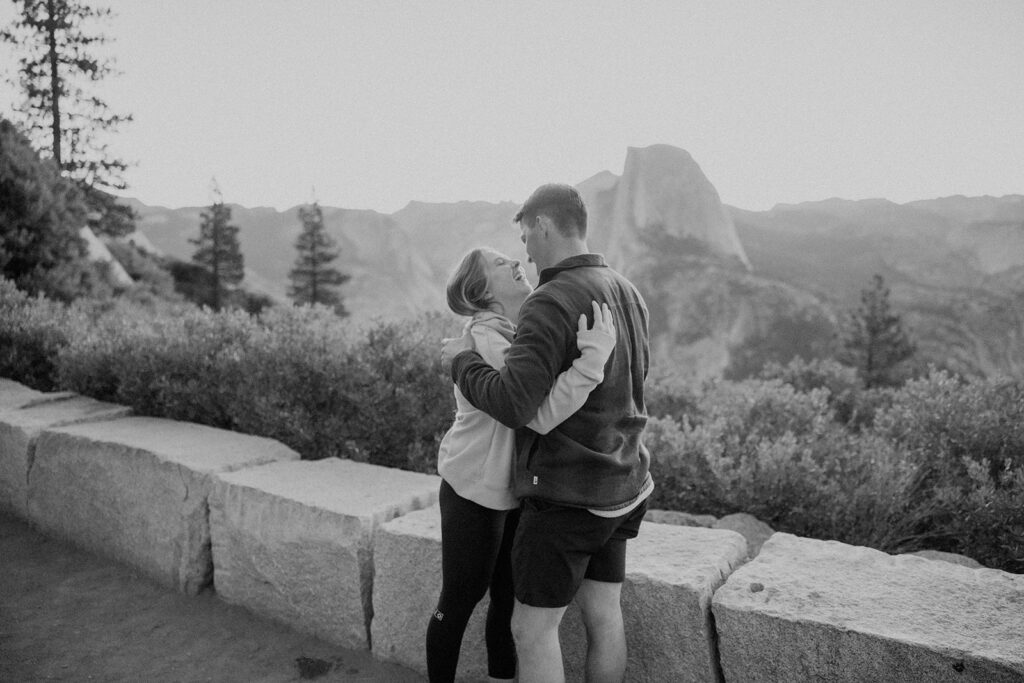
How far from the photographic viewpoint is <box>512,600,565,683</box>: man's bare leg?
204cm

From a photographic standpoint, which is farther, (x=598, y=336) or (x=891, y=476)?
(x=891, y=476)

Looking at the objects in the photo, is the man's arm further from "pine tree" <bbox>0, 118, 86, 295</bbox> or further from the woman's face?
"pine tree" <bbox>0, 118, 86, 295</bbox>

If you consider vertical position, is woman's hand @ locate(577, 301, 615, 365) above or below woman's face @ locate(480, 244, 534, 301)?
below

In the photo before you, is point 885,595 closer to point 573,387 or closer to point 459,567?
point 573,387

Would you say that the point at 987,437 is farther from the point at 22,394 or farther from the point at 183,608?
the point at 22,394

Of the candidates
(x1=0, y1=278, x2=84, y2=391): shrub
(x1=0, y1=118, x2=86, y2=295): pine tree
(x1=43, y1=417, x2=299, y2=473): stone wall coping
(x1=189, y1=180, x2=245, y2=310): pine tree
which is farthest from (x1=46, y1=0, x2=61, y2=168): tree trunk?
(x1=43, y1=417, x2=299, y2=473): stone wall coping

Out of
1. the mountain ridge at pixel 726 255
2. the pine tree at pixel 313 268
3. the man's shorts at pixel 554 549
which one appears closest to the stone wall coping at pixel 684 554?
the man's shorts at pixel 554 549

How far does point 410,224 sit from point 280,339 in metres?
73.7

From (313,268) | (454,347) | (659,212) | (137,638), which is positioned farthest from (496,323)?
(659,212)

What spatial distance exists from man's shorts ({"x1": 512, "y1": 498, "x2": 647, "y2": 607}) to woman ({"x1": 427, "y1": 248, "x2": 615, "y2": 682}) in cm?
21

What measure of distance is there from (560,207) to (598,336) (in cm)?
47

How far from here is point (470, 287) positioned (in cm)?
235

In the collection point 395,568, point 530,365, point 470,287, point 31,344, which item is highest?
point 470,287

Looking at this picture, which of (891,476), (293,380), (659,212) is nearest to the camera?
(891,476)
